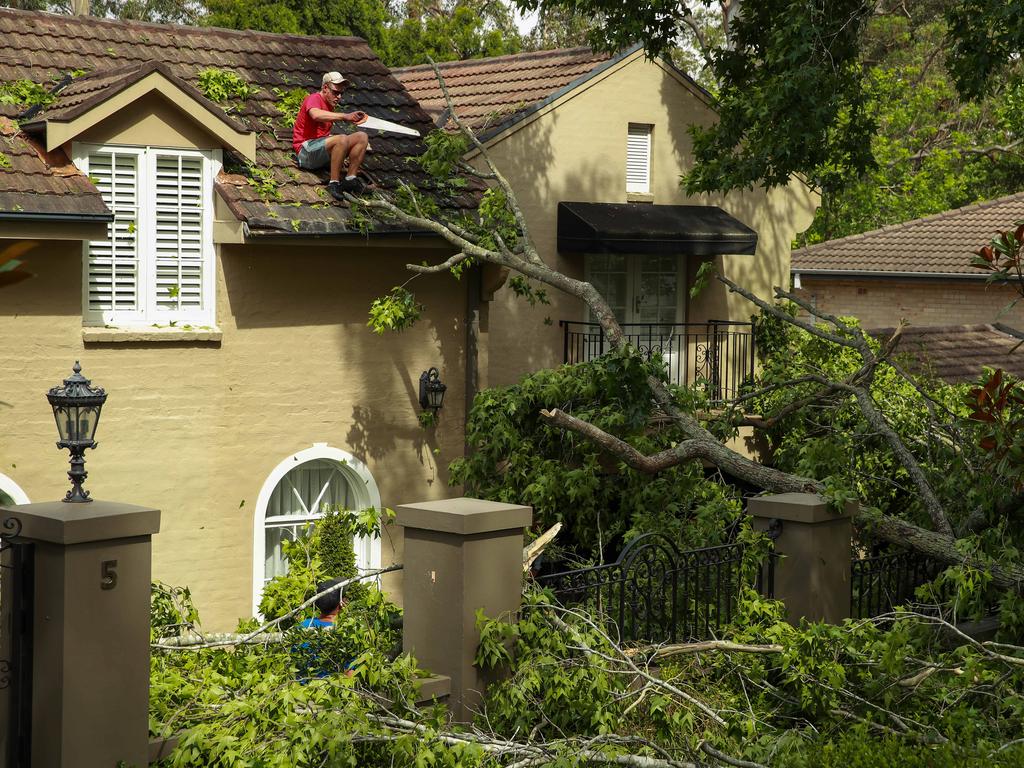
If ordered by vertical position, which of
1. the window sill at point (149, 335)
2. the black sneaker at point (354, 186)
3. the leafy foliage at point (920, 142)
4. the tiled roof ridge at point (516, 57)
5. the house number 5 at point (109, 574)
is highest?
the leafy foliage at point (920, 142)

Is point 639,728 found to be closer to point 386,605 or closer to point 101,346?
point 386,605

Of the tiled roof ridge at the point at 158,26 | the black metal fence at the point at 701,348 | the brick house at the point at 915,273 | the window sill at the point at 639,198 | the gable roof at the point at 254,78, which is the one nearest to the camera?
the gable roof at the point at 254,78

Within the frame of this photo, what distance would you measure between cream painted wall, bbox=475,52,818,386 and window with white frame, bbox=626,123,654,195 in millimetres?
96

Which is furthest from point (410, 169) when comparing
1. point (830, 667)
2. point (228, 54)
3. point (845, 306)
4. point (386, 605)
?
point (845, 306)

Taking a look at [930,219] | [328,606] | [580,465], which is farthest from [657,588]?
[930,219]

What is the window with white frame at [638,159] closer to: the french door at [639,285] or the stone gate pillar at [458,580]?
the french door at [639,285]

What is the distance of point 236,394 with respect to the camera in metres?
12.9

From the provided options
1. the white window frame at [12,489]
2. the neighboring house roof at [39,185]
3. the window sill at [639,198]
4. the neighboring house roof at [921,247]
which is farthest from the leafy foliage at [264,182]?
the neighboring house roof at [921,247]

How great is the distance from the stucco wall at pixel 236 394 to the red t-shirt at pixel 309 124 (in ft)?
3.90

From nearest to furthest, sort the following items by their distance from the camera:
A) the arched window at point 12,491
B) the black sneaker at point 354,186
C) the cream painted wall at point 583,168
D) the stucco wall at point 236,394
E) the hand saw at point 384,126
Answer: the arched window at point 12,491 < the stucco wall at point 236,394 < the black sneaker at point 354,186 < the hand saw at point 384,126 < the cream painted wall at point 583,168

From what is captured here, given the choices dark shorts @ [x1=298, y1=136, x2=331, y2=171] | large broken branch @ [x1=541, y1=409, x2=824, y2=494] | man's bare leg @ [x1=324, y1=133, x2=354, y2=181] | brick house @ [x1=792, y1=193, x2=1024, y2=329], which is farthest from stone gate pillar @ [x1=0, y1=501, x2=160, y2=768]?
brick house @ [x1=792, y1=193, x2=1024, y2=329]

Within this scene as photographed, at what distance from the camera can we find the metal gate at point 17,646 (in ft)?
20.4

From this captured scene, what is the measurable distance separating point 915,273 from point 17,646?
23.0m

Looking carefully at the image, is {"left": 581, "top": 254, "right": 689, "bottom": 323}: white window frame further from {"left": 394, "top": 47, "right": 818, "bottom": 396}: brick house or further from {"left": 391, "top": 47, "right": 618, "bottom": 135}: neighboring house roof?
{"left": 391, "top": 47, "right": 618, "bottom": 135}: neighboring house roof
